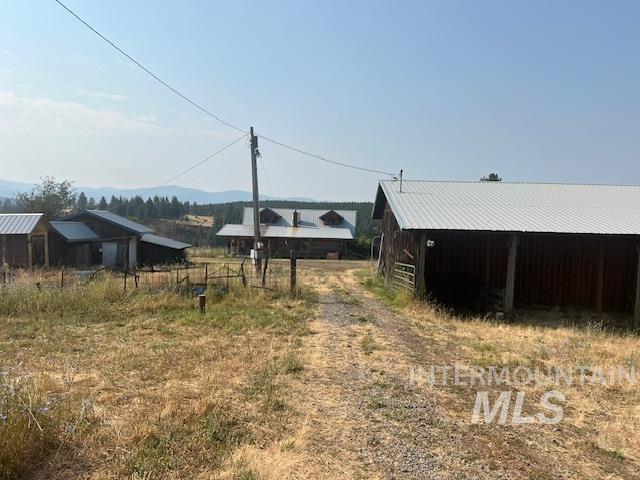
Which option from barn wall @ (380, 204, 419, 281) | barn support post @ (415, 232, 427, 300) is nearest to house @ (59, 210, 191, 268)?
barn wall @ (380, 204, 419, 281)

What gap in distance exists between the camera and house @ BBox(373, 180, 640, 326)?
43.4 ft

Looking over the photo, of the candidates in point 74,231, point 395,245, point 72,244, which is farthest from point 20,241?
point 395,245

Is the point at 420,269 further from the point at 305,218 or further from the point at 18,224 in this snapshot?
the point at 305,218

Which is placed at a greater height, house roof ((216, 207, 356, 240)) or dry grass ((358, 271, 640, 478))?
house roof ((216, 207, 356, 240))

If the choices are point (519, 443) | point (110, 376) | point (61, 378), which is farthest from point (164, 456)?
point (519, 443)

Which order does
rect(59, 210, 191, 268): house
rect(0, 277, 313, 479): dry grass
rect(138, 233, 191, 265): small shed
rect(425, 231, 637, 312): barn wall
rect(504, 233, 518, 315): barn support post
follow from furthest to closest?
rect(138, 233, 191, 265): small shed < rect(59, 210, 191, 268): house < rect(425, 231, 637, 312): barn wall < rect(504, 233, 518, 315): barn support post < rect(0, 277, 313, 479): dry grass

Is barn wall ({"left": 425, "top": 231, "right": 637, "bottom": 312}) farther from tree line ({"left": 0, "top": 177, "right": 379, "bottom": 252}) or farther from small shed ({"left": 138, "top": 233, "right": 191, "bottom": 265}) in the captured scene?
tree line ({"left": 0, "top": 177, "right": 379, "bottom": 252})

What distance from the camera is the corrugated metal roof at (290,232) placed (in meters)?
46.1

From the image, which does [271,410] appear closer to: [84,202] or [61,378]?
[61,378]

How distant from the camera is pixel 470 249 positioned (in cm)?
1623

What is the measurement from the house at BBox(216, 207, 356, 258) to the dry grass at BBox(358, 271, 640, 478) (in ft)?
105

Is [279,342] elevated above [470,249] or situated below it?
below

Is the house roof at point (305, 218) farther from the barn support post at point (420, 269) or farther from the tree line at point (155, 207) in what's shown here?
the barn support post at point (420, 269)

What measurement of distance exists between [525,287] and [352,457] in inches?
523
